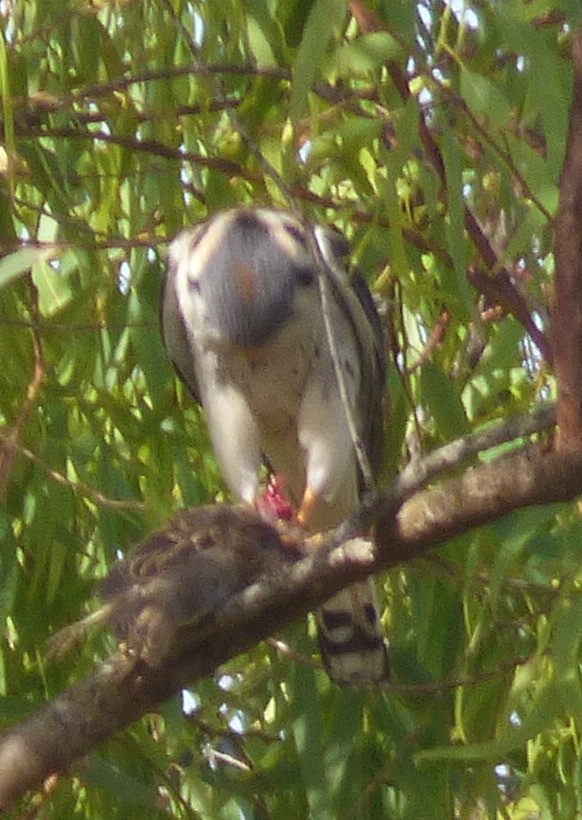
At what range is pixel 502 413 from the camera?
187cm

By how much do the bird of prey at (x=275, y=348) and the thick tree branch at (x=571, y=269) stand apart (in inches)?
33.3

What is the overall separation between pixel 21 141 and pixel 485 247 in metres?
0.51

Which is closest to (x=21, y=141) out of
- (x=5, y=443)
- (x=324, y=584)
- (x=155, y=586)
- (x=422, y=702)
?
(x=5, y=443)

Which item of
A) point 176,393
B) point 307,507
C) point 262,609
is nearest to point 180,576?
point 262,609

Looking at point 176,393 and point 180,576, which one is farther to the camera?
point 176,393

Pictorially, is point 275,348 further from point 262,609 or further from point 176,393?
point 262,609

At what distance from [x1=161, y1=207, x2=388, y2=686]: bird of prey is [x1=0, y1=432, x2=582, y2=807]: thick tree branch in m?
0.47

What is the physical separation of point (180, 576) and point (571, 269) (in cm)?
66

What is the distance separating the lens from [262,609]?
4.96ft

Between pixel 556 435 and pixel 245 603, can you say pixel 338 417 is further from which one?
pixel 556 435

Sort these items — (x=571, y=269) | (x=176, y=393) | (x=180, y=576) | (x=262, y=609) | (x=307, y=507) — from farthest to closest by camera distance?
1. (x=307, y=507)
2. (x=176, y=393)
3. (x=180, y=576)
4. (x=262, y=609)
5. (x=571, y=269)

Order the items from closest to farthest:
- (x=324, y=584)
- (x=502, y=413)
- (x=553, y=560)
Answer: (x=324, y=584)
(x=553, y=560)
(x=502, y=413)

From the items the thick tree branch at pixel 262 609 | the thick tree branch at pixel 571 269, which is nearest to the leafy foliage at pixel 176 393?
the thick tree branch at pixel 262 609

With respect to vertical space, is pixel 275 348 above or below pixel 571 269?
above
